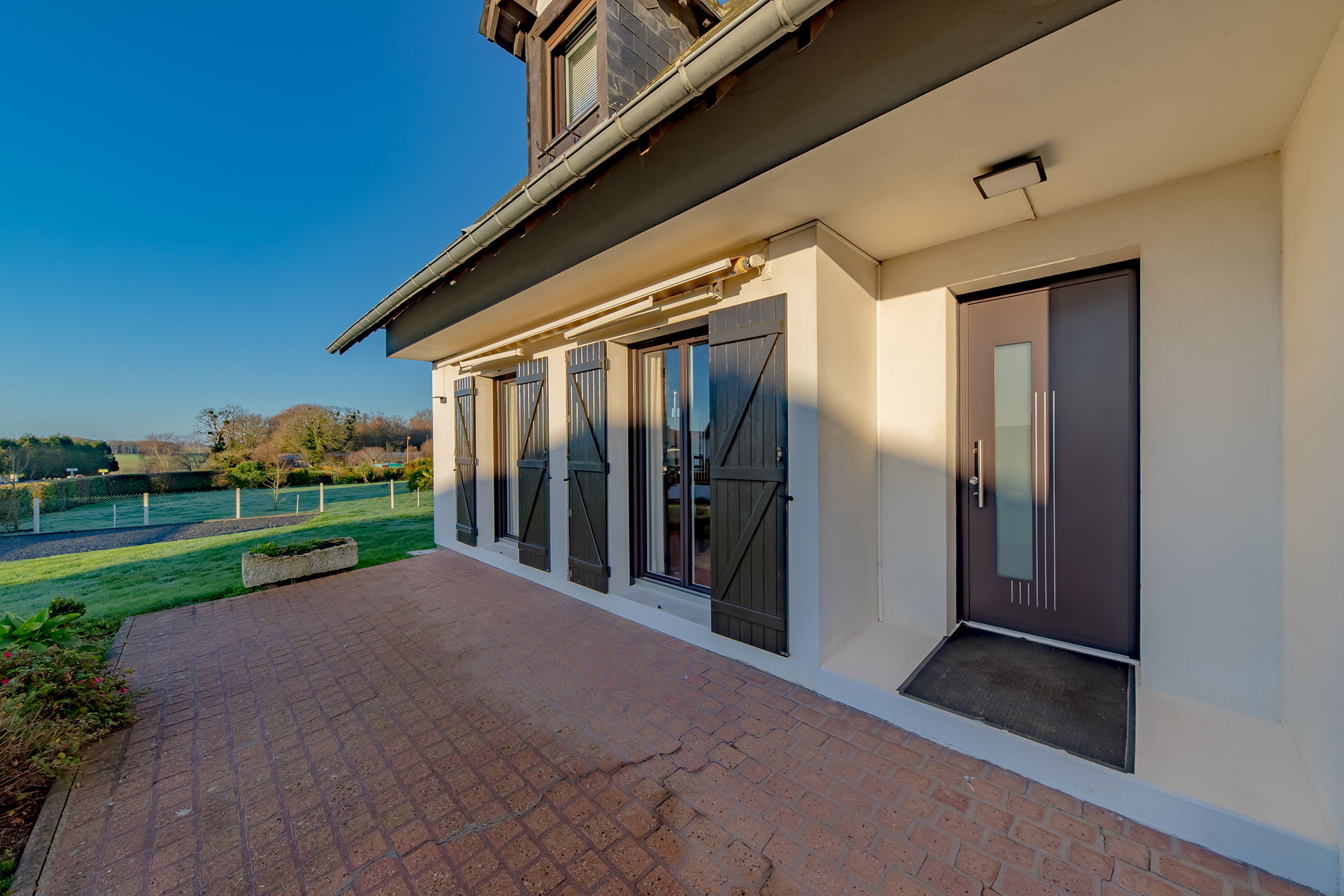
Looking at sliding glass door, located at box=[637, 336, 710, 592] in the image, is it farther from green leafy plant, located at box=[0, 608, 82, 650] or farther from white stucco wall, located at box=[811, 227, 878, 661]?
green leafy plant, located at box=[0, 608, 82, 650]

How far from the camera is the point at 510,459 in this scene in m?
5.86

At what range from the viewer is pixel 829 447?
265 cm

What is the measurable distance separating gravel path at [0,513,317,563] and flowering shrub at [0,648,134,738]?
25.2 feet

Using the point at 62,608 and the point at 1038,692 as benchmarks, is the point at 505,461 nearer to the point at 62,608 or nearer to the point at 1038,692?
the point at 62,608

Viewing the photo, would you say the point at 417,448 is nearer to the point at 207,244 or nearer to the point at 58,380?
the point at 207,244

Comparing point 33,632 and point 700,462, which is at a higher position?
point 700,462

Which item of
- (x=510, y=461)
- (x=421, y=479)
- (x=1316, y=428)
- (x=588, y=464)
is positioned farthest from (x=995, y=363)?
(x=421, y=479)

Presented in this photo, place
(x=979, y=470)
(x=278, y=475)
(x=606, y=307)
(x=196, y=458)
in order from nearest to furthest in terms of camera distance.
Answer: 1. (x=979, y=470)
2. (x=606, y=307)
3. (x=278, y=475)
4. (x=196, y=458)

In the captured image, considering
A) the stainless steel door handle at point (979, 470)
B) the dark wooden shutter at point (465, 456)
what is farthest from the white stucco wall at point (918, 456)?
the dark wooden shutter at point (465, 456)

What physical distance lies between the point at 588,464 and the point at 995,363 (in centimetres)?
316

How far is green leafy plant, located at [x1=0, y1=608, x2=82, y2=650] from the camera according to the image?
7.80ft

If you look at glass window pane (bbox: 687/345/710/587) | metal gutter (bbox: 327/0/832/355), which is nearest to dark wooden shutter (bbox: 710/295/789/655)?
glass window pane (bbox: 687/345/710/587)

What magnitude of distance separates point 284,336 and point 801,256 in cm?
2680

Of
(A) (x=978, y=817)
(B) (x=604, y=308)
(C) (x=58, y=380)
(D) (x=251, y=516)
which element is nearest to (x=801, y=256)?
(B) (x=604, y=308)
